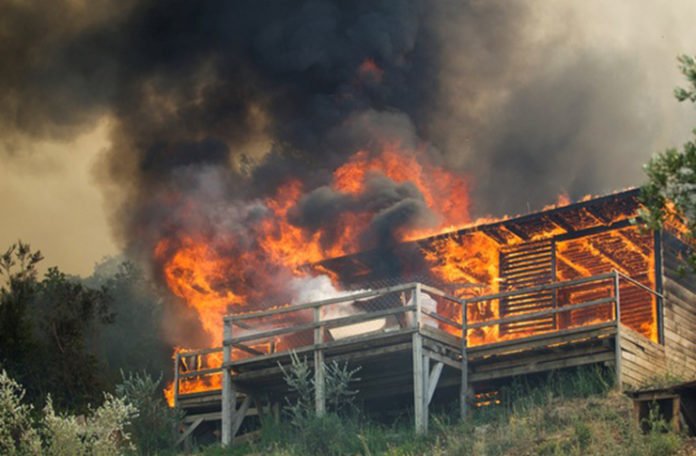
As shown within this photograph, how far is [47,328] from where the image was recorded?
101 feet

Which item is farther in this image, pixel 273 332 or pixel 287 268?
pixel 287 268

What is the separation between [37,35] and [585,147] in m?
29.2

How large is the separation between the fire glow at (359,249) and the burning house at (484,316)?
59mm

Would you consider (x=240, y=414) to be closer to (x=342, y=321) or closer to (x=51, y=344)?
(x=342, y=321)

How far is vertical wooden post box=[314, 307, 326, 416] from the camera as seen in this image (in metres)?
23.6

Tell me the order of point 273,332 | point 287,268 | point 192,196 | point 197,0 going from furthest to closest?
point 197,0, point 192,196, point 287,268, point 273,332

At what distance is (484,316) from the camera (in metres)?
28.7

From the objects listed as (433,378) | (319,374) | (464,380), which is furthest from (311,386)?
(464,380)

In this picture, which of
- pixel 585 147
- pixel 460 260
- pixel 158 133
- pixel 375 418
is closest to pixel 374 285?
pixel 460 260

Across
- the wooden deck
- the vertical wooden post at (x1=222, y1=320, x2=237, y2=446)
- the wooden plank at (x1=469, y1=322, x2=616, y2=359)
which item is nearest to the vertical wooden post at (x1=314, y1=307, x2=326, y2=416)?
the wooden deck

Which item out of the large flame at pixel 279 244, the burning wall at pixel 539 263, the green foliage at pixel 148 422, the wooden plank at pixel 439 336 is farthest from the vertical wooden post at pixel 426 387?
the large flame at pixel 279 244

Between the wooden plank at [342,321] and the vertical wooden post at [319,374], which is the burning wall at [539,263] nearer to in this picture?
the wooden plank at [342,321]

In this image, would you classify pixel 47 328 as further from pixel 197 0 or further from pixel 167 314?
pixel 197 0

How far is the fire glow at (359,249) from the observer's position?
27766 millimetres
